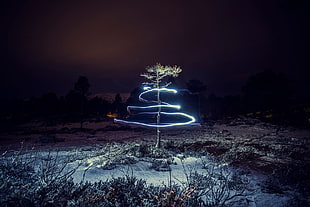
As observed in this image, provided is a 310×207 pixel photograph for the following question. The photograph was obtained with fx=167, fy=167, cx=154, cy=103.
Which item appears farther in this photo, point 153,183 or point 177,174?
point 177,174

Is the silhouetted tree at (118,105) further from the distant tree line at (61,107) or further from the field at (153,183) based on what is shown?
the field at (153,183)

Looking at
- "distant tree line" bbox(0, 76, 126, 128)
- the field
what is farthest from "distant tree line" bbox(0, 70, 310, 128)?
the field

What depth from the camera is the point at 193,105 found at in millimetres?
55875

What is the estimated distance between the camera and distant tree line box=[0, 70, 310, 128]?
38.1 metres

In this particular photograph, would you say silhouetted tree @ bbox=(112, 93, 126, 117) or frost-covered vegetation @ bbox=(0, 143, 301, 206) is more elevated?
silhouetted tree @ bbox=(112, 93, 126, 117)

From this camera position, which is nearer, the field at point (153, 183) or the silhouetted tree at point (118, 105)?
the field at point (153, 183)

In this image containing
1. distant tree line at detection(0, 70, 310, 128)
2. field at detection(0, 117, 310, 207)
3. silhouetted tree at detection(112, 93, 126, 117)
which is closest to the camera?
field at detection(0, 117, 310, 207)

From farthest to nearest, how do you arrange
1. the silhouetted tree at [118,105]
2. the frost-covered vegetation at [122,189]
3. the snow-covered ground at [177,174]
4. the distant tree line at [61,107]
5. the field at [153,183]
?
the silhouetted tree at [118,105] < the distant tree line at [61,107] < the snow-covered ground at [177,174] < the field at [153,183] < the frost-covered vegetation at [122,189]

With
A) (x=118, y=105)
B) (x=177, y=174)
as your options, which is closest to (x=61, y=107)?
(x=118, y=105)

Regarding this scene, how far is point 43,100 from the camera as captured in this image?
58.3 meters

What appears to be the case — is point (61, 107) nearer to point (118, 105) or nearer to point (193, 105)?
point (118, 105)

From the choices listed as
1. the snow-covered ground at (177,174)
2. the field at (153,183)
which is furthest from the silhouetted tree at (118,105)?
the snow-covered ground at (177,174)

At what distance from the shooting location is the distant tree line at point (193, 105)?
1501 inches

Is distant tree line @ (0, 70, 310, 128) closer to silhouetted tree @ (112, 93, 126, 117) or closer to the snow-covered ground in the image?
silhouetted tree @ (112, 93, 126, 117)
